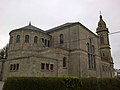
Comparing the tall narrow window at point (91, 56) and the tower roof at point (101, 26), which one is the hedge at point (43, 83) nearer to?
the tall narrow window at point (91, 56)

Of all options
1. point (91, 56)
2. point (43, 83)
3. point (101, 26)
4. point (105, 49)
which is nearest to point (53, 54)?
point (91, 56)

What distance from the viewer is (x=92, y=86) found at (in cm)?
1461

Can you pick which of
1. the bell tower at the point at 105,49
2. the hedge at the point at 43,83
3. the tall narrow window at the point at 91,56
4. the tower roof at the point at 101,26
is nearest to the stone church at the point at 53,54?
the tall narrow window at the point at 91,56

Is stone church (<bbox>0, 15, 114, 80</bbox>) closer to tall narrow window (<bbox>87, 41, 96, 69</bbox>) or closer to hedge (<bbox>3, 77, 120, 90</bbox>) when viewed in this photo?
tall narrow window (<bbox>87, 41, 96, 69</bbox>)

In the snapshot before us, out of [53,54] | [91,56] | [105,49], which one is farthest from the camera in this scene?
[105,49]

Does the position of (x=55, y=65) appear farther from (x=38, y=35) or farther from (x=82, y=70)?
(x=38, y=35)

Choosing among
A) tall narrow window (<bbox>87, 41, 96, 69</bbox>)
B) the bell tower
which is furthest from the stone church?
the bell tower

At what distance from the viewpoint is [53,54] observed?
90.9ft

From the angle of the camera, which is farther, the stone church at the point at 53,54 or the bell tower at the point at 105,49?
the bell tower at the point at 105,49

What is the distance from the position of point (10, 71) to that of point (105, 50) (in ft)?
117

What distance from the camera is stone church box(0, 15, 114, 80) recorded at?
24.1 metres

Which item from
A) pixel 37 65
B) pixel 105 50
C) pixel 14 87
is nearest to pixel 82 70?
pixel 37 65

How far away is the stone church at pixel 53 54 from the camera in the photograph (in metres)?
24.1

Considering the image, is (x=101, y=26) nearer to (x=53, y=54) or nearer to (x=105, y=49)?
(x=105, y=49)
